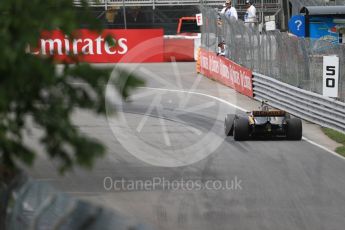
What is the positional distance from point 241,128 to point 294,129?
117cm

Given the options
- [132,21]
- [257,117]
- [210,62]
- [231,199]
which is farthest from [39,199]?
[132,21]

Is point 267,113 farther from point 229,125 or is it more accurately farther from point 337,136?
point 337,136

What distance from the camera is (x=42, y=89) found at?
A: 129 inches

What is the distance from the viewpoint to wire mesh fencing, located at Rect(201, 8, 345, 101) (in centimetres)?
1855

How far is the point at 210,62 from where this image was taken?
1063 inches

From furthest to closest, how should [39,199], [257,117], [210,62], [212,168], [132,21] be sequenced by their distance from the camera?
[132,21], [210,62], [257,117], [212,168], [39,199]

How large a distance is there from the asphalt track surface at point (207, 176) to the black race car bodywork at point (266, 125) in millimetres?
189

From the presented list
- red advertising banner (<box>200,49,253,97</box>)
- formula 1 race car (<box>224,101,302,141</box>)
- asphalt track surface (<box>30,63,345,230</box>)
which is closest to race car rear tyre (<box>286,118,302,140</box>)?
formula 1 race car (<box>224,101,302,141</box>)

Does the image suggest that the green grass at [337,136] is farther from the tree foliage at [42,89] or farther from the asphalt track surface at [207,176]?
the tree foliage at [42,89]

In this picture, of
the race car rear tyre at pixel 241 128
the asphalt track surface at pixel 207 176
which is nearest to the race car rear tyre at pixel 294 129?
the asphalt track surface at pixel 207 176

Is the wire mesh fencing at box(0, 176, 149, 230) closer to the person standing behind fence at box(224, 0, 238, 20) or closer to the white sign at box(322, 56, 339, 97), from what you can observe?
the white sign at box(322, 56, 339, 97)

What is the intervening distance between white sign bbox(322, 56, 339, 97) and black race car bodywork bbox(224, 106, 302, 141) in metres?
2.25

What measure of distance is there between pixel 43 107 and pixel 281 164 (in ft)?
34.2

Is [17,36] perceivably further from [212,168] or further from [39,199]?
[212,168]
